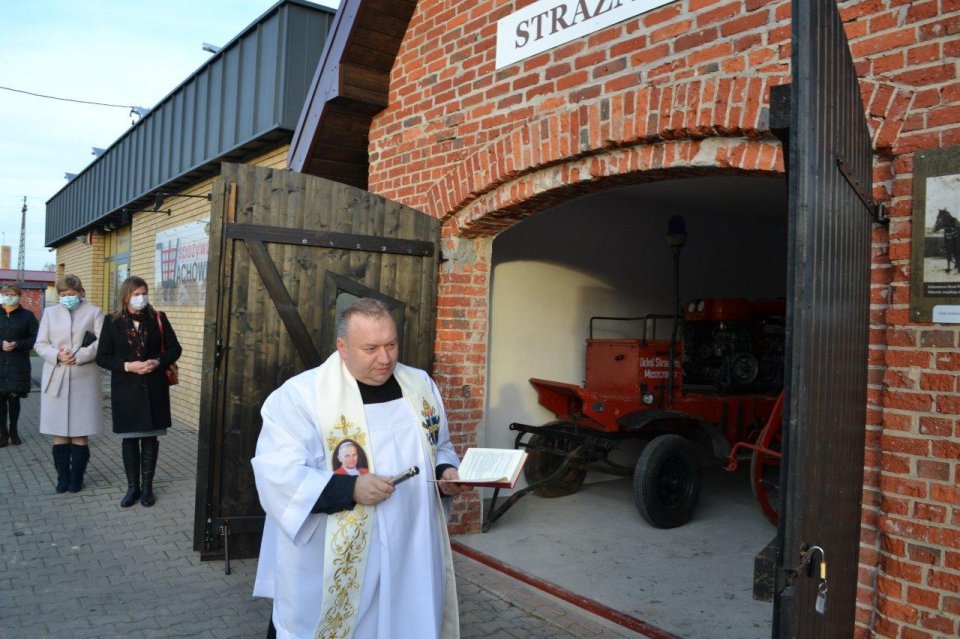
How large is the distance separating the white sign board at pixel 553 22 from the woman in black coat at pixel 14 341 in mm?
6259

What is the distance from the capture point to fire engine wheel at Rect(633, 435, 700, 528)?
6164mm

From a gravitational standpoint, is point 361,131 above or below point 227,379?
above

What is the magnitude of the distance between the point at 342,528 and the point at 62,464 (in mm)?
5133

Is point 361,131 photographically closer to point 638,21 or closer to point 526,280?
point 526,280

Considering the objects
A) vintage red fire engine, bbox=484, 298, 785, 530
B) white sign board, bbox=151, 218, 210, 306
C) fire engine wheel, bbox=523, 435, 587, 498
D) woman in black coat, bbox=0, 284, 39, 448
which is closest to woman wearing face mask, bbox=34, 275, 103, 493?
woman in black coat, bbox=0, 284, 39, 448

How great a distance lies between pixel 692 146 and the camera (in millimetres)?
3965

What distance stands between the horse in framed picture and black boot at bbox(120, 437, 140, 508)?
19.1ft

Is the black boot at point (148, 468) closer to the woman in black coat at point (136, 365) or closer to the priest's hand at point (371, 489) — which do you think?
the woman in black coat at point (136, 365)

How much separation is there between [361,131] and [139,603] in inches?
166

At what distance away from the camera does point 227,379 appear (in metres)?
4.97

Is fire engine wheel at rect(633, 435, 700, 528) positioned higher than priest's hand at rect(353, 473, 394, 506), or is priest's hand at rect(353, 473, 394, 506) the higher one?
priest's hand at rect(353, 473, 394, 506)

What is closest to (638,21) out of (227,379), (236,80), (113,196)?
(227,379)

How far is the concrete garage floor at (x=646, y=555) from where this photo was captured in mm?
4566

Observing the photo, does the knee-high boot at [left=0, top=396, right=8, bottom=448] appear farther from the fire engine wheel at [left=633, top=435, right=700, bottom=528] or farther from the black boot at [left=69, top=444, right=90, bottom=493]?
the fire engine wheel at [left=633, top=435, right=700, bottom=528]
